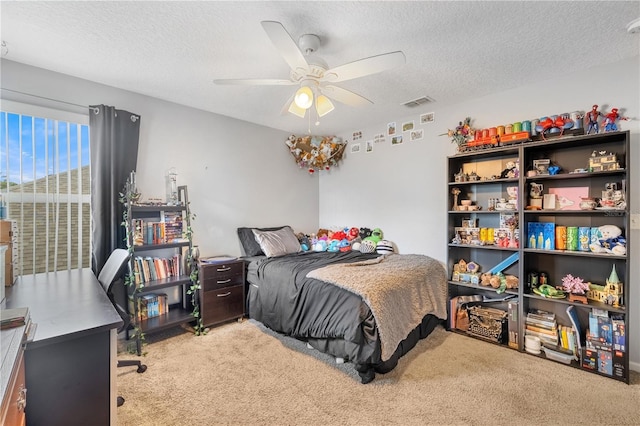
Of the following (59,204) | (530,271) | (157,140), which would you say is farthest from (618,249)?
(59,204)

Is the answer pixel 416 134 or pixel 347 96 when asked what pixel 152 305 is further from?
pixel 416 134

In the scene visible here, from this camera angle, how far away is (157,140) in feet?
10.2

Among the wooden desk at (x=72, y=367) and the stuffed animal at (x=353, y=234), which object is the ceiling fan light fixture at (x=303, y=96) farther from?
the stuffed animal at (x=353, y=234)

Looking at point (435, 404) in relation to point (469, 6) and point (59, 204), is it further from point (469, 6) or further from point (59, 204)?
point (59, 204)

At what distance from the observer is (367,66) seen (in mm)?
1773

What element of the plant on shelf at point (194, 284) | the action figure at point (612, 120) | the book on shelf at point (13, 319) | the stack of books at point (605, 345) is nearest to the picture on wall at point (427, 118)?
the action figure at point (612, 120)

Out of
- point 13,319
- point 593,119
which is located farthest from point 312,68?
point 593,119

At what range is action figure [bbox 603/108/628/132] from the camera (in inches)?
91.7

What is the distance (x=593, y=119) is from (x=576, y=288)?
55.4 inches

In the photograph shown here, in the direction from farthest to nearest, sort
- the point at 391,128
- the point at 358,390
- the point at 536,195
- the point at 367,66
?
the point at 391,128, the point at 536,195, the point at 358,390, the point at 367,66

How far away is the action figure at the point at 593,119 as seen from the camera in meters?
2.39

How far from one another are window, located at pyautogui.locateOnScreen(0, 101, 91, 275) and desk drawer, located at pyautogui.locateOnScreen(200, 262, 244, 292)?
1050 millimetres

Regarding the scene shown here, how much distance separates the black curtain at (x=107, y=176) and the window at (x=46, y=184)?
15 centimetres

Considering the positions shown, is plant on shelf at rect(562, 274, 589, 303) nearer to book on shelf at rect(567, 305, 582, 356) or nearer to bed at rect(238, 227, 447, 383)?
book on shelf at rect(567, 305, 582, 356)
